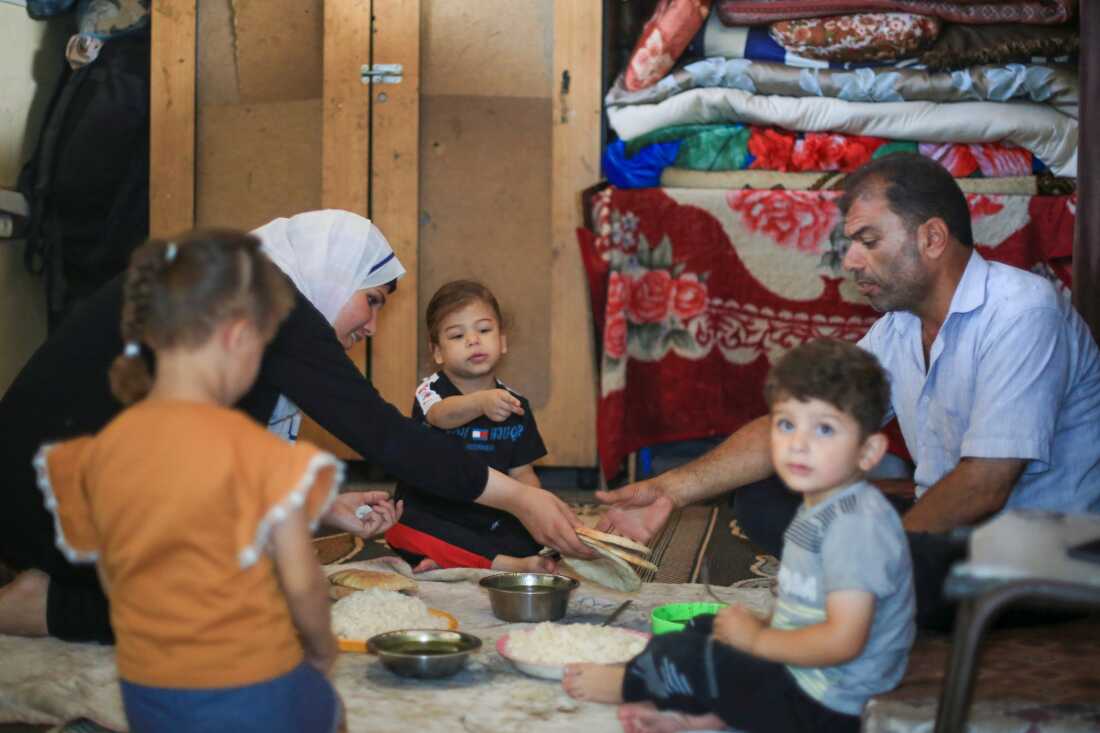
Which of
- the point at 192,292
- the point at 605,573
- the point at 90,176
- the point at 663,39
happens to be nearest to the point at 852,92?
the point at 663,39

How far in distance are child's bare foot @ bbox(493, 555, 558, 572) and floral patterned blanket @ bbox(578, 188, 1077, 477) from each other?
1.30 metres

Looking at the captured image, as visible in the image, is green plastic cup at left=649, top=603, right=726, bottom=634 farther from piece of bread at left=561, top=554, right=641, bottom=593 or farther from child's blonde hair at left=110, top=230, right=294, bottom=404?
child's blonde hair at left=110, top=230, right=294, bottom=404

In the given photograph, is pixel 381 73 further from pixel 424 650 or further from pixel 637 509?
pixel 424 650

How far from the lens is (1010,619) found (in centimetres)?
227

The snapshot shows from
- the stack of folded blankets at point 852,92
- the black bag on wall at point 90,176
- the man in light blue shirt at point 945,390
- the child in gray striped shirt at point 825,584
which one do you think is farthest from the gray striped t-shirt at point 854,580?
the black bag on wall at point 90,176

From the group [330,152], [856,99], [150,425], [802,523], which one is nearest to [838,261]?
[856,99]

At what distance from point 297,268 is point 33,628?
0.86 metres

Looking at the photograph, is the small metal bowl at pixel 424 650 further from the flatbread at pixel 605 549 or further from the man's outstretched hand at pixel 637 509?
the man's outstretched hand at pixel 637 509

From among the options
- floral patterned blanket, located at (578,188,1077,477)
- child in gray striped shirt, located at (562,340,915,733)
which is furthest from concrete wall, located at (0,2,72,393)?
child in gray striped shirt, located at (562,340,915,733)

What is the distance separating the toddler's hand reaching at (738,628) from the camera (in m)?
1.88

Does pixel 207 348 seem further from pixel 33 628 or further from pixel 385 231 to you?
pixel 385 231

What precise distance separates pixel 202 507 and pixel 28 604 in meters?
1.08

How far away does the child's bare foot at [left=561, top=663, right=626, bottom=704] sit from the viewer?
205 centimetres

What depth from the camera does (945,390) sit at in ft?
8.64
